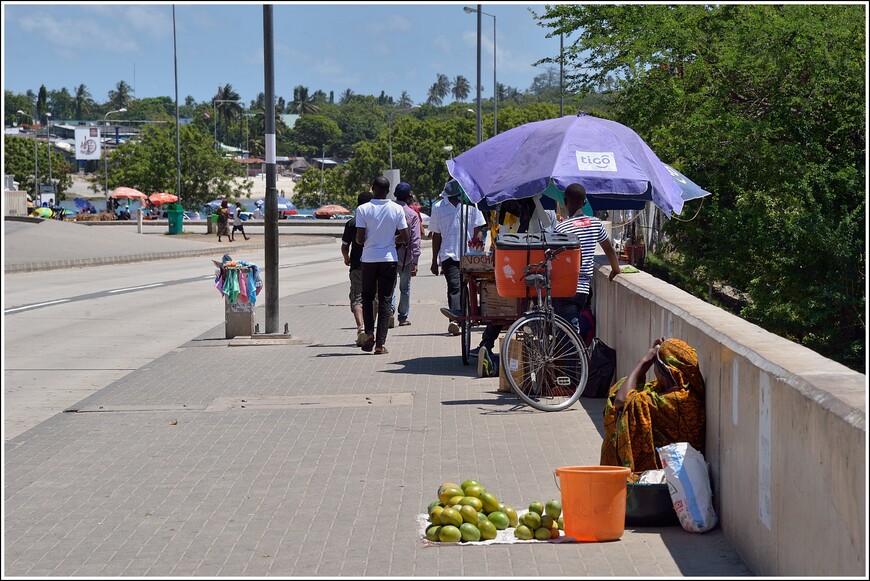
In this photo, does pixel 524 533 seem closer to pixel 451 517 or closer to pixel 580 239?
pixel 451 517

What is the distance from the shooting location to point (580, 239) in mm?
10086

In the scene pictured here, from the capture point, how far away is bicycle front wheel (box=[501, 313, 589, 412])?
9.52m

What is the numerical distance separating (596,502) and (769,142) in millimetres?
15964

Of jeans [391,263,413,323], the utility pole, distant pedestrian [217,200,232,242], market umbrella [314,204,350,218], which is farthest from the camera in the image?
market umbrella [314,204,350,218]

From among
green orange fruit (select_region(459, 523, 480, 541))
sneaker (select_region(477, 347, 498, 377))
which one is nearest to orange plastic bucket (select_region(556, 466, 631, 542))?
green orange fruit (select_region(459, 523, 480, 541))

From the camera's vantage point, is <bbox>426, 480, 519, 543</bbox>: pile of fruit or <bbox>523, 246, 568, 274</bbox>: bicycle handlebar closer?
<bbox>426, 480, 519, 543</bbox>: pile of fruit

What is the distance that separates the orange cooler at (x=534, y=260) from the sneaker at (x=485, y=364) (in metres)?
1.83

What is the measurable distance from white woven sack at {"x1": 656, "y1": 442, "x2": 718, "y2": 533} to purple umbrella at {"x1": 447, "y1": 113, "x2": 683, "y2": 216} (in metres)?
4.89

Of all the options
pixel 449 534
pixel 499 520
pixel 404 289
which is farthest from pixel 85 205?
pixel 449 534

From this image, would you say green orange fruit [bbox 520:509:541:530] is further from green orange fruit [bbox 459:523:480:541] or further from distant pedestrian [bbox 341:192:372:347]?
distant pedestrian [bbox 341:192:372:347]

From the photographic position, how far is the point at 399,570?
5324mm

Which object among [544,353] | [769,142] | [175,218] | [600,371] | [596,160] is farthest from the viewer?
[175,218]

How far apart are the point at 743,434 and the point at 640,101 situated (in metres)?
21.1

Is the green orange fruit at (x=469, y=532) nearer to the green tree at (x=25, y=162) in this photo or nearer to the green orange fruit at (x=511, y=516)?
the green orange fruit at (x=511, y=516)
